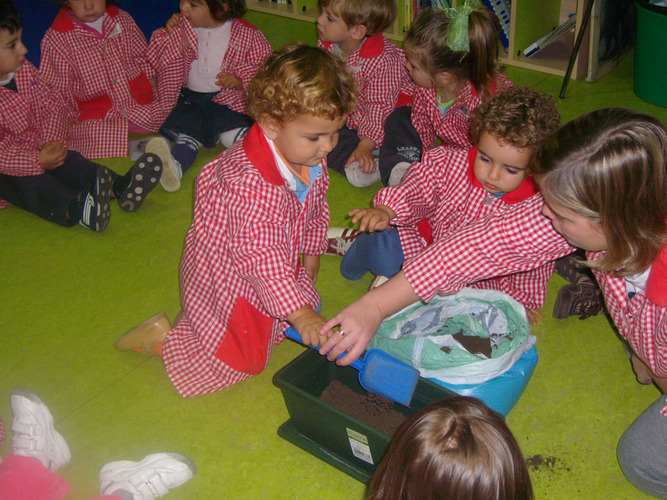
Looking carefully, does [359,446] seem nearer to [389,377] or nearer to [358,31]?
[389,377]

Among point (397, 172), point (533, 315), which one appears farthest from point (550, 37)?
point (533, 315)

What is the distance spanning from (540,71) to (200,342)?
223cm

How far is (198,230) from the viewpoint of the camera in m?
1.41

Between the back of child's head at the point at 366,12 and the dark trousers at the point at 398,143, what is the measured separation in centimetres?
32

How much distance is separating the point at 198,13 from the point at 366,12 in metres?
0.65

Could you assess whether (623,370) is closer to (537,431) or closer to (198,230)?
(537,431)

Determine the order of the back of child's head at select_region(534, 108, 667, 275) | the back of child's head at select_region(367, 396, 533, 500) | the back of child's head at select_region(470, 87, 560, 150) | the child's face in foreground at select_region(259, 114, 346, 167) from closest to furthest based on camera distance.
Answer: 1. the back of child's head at select_region(367, 396, 533, 500)
2. the back of child's head at select_region(534, 108, 667, 275)
3. the child's face in foreground at select_region(259, 114, 346, 167)
4. the back of child's head at select_region(470, 87, 560, 150)

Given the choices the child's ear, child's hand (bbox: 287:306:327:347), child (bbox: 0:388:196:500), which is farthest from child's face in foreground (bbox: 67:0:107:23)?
child's hand (bbox: 287:306:327:347)

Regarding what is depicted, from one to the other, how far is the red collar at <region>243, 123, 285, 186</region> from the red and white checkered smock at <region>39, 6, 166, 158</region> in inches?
53.3

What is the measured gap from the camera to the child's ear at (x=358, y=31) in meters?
2.19

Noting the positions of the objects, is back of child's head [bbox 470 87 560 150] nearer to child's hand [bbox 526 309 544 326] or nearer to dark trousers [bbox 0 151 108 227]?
child's hand [bbox 526 309 544 326]

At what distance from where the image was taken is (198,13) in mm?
2291

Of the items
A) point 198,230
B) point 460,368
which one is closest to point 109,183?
point 198,230

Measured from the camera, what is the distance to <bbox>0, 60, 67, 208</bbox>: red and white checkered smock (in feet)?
6.80
